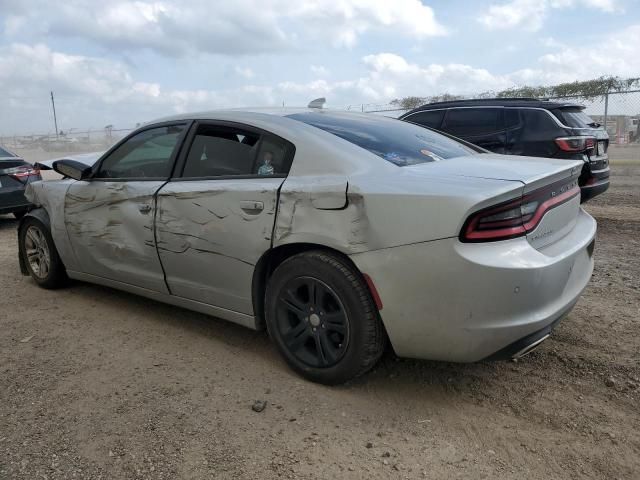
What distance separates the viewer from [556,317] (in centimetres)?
264

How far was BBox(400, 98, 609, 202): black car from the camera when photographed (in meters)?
6.87

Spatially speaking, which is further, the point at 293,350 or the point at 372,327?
the point at 293,350

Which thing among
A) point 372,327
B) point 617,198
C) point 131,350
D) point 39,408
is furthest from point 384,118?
point 617,198

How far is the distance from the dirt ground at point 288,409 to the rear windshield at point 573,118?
3790 millimetres

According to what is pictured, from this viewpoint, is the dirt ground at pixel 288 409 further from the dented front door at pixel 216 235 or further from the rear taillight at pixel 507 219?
the rear taillight at pixel 507 219

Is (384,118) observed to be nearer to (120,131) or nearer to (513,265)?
(513,265)

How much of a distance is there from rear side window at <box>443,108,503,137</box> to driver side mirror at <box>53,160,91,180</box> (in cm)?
560

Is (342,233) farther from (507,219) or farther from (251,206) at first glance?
(507,219)

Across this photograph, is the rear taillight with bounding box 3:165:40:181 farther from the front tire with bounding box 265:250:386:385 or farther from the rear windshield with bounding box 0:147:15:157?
the front tire with bounding box 265:250:386:385

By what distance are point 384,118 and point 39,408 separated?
284cm

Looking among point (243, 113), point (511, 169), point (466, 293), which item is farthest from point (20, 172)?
point (466, 293)

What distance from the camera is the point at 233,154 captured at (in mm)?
3373

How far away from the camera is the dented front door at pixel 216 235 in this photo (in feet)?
10.1

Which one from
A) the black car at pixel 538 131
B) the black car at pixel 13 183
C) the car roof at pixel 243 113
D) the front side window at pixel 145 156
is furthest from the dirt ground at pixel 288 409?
the black car at pixel 13 183
